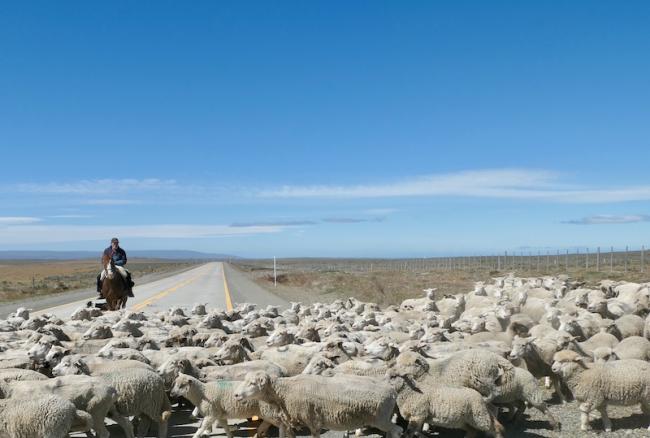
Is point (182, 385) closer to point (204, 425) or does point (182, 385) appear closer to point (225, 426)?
point (204, 425)

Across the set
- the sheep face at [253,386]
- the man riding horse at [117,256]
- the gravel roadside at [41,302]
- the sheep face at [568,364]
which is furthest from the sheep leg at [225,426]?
the gravel roadside at [41,302]

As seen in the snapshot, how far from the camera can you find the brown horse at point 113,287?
21203 millimetres

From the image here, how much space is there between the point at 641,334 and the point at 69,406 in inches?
487

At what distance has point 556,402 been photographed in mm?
10953

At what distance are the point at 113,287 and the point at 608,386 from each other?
53.2ft

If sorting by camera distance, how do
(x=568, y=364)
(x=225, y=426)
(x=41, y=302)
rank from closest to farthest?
(x=225, y=426) < (x=568, y=364) < (x=41, y=302)

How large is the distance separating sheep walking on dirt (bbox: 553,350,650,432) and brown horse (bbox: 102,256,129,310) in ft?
50.5

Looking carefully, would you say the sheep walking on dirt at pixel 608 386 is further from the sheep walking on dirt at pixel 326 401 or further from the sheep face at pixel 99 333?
the sheep face at pixel 99 333

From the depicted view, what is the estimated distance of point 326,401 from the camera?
8.19 m

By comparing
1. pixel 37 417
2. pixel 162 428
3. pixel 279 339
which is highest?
pixel 279 339

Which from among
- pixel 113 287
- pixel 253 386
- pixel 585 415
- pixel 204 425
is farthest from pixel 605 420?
pixel 113 287

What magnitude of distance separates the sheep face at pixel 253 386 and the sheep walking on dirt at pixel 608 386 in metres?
4.43

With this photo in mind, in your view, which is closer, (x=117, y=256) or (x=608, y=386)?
(x=608, y=386)

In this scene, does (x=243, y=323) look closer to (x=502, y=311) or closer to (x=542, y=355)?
(x=502, y=311)
